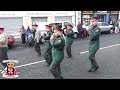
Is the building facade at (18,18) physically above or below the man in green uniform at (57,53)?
above

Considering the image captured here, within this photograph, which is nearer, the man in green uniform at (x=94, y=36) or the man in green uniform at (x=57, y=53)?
the man in green uniform at (x=57, y=53)

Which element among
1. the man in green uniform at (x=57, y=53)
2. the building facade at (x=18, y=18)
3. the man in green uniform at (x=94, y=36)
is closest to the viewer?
the man in green uniform at (x=57, y=53)

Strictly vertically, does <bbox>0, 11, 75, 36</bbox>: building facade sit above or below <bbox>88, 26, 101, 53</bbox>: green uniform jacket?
above

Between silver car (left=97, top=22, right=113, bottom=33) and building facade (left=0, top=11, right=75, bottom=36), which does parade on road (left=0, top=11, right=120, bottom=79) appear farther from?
silver car (left=97, top=22, right=113, bottom=33)

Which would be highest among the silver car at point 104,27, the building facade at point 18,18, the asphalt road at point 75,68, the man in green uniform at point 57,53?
the building facade at point 18,18

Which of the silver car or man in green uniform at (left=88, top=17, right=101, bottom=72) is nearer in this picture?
man in green uniform at (left=88, top=17, right=101, bottom=72)

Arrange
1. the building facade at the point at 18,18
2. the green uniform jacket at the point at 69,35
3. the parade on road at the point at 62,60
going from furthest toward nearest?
the building facade at the point at 18,18 → the green uniform jacket at the point at 69,35 → the parade on road at the point at 62,60

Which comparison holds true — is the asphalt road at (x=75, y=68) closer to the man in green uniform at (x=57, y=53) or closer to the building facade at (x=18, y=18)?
the man in green uniform at (x=57, y=53)

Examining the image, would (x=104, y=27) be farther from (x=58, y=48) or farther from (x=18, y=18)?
(x=58, y=48)

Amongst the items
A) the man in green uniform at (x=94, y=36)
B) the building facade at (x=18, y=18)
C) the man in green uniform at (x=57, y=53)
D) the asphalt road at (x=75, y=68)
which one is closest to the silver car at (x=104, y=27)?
the building facade at (x=18, y=18)

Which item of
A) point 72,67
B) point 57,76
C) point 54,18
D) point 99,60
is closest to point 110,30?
point 54,18

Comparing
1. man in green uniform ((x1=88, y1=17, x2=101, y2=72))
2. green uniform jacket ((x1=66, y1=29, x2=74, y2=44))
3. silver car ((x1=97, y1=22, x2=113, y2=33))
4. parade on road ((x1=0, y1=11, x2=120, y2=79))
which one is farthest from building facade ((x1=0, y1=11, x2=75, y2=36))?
man in green uniform ((x1=88, y1=17, x2=101, y2=72))

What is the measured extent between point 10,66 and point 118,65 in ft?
14.0

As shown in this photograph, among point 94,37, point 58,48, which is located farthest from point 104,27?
point 58,48
